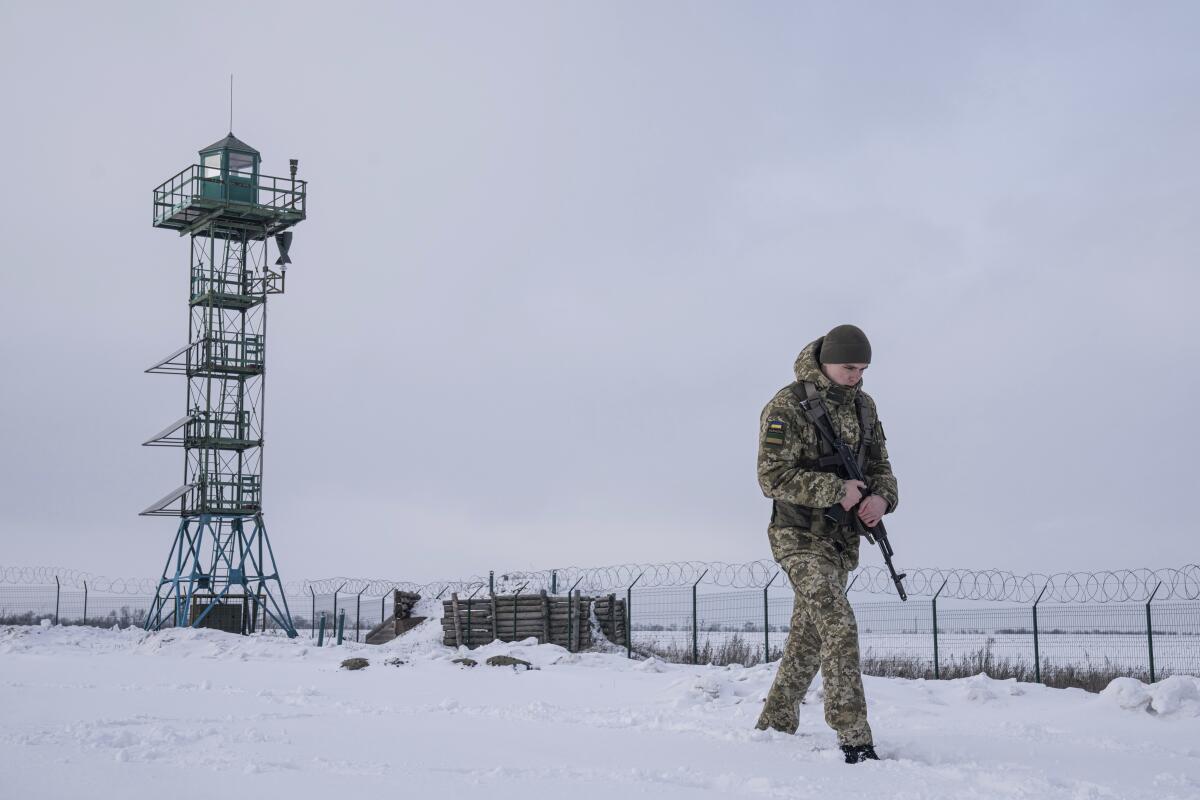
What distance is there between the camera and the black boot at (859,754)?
6590mm

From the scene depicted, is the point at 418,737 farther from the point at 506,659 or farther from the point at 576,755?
the point at 506,659

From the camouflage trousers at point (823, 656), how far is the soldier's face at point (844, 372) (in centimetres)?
105

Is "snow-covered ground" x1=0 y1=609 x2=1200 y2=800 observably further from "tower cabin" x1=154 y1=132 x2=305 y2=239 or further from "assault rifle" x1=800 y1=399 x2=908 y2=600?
"tower cabin" x1=154 y1=132 x2=305 y2=239

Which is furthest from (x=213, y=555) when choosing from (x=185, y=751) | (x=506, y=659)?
(x=185, y=751)

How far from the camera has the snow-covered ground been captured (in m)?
5.73

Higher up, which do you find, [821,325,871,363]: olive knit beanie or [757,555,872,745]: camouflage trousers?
[821,325,871,363]: olive knit beanie

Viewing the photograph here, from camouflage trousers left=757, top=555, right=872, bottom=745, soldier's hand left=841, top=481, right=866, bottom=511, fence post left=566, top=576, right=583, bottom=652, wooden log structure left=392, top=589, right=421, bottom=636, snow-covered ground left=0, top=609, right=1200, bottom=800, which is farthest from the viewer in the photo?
wooden log structure left=392, top=589, right=421, bottom=636

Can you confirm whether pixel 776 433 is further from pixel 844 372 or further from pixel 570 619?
pixel 570 619

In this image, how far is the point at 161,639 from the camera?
27188 mm

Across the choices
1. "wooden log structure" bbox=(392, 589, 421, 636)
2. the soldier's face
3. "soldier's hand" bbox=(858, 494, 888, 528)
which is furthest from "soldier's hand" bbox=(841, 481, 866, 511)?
"wooden log structure" bbox=(392, 589, 421, 636)

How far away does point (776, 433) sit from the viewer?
7.18 meters

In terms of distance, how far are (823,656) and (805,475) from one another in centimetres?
102

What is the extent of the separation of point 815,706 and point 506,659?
31.2 ft

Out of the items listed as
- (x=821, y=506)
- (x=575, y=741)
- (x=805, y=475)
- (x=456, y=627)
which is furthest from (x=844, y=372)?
(x=456, y=627)
